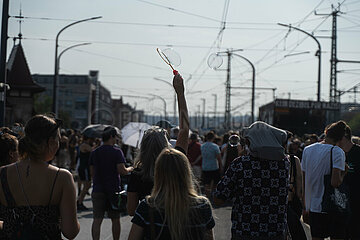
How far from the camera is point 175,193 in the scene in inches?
136

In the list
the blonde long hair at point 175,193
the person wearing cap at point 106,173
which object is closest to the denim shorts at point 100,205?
the person wearing cap at point 106,173

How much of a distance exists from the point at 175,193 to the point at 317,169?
3591 mm

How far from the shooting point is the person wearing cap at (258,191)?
4719 mm

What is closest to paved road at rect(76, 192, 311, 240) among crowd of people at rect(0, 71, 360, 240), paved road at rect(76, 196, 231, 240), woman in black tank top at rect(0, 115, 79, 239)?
paved road at rect(76, 196, 231, 240)

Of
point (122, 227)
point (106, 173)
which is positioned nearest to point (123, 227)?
point (122, 227)

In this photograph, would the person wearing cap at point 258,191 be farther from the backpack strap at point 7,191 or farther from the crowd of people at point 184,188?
the backpack strap at point 7,191

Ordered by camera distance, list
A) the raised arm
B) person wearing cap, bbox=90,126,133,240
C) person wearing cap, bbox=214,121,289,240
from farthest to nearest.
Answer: person wearing cap, bbox=90,126,133,240
person wearing cap, bbox=214,121,289,240
the raised arm

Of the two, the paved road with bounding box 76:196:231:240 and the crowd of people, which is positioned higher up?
the crowd of people

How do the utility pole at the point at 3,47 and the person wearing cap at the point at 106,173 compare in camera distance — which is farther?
the utility pole at the point at 3,47

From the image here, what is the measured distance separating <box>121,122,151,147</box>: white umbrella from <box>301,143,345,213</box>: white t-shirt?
820cm

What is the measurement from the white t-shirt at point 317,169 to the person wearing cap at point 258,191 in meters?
1.89

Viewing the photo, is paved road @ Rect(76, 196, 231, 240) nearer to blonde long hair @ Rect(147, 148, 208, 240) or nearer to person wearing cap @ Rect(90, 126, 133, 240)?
person wearing cap @ Rect(90, 126, 133, 240)

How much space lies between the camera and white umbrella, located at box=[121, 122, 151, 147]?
14905mm

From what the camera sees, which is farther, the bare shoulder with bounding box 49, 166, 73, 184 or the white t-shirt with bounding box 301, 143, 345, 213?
the white t-shirt with bounding box 301, 143, 345, 213
